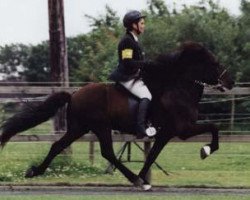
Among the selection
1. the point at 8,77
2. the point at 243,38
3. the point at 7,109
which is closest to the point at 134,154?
the point at 7,109

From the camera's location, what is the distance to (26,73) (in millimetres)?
79688

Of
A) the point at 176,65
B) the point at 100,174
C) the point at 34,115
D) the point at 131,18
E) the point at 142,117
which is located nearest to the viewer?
the point at 142,117

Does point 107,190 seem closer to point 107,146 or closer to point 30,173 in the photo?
point 107,146

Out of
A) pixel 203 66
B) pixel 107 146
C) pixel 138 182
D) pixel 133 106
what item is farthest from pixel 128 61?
pixel 138 182

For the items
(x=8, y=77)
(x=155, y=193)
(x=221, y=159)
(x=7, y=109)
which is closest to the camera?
(x=155, y=193)

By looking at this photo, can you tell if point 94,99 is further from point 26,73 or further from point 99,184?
point 26,73

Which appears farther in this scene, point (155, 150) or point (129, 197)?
point (155, 150)

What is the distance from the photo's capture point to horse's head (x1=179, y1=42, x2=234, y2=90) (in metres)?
11.6

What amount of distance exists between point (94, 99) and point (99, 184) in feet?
4.58

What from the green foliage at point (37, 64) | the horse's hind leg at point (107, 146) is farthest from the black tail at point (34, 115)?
the green foliage at point (37, 64)

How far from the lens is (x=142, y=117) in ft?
37.0

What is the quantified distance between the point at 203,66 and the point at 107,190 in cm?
233

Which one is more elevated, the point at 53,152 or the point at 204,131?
the point at 204,131

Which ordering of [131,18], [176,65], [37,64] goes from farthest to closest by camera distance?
[37,64] → [176,65] → [131,18]
